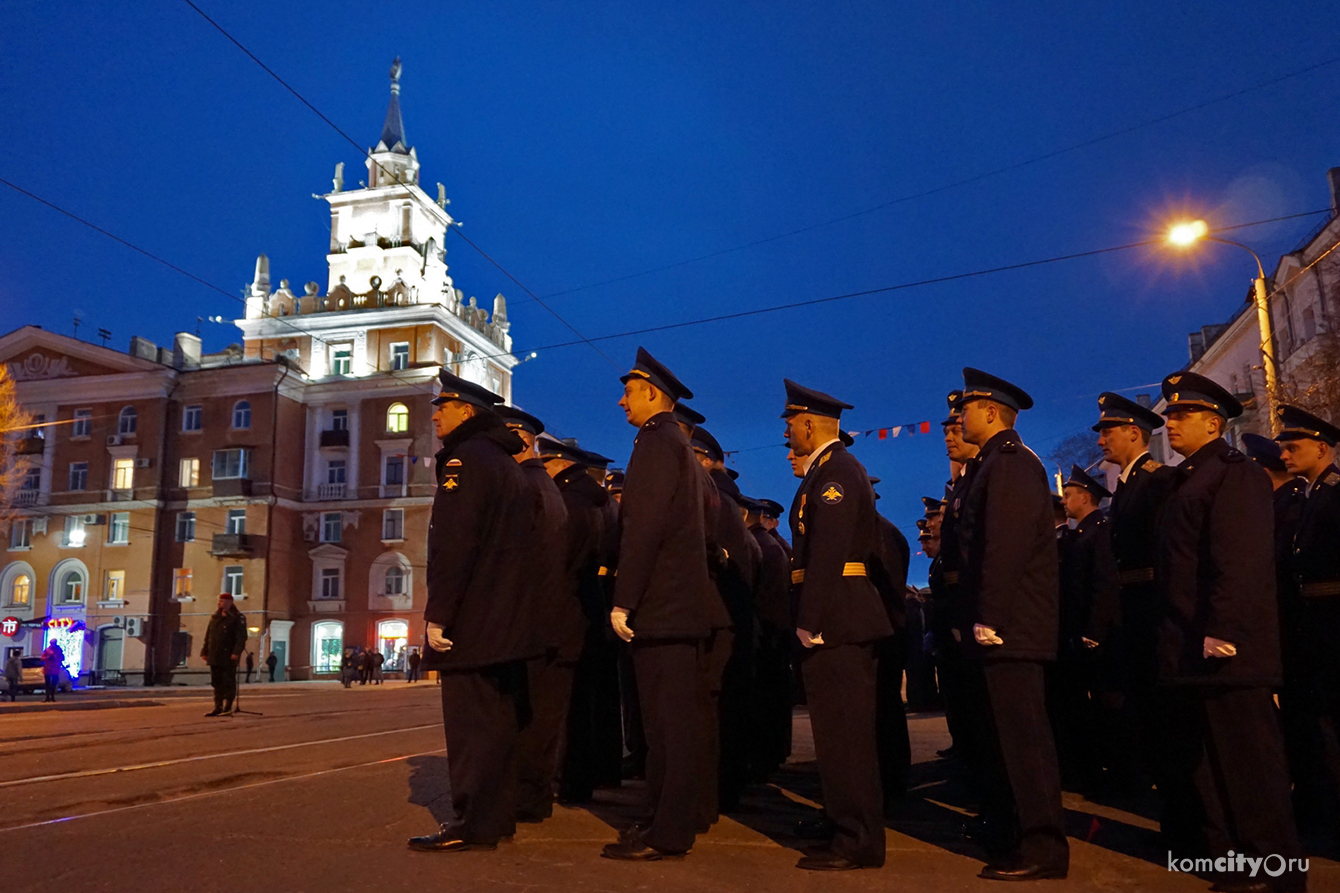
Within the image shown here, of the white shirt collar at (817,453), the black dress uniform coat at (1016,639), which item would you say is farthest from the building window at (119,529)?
the black dress uniform coat at (1016,639)

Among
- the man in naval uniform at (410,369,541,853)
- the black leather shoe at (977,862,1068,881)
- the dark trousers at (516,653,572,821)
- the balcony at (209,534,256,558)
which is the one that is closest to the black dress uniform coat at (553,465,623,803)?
the dark trousers at (516,653,572,821)

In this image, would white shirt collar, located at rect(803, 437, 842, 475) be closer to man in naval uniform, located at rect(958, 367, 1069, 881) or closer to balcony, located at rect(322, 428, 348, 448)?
man in naval uniform, located at rect(958, 367, 1069, 881)

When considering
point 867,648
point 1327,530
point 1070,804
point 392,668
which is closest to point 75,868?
point 867,648

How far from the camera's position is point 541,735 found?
6.17 m

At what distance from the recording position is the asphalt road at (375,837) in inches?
174

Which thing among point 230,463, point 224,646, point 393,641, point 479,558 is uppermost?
point 230,463

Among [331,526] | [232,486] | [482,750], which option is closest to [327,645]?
[331,526]

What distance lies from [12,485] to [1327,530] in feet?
200

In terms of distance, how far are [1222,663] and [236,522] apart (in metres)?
54.4

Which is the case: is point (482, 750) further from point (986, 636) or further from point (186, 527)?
point (186, 527)

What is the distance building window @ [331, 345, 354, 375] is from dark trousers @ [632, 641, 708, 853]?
54124 millimetres

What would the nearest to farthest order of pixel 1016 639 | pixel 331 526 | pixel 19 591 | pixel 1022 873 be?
pixel 1022 873, pixel 1016 639, pixel 331 526, pixel 19 591

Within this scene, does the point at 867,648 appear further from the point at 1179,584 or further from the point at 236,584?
the point at 236,584

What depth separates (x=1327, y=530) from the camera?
5.36m
